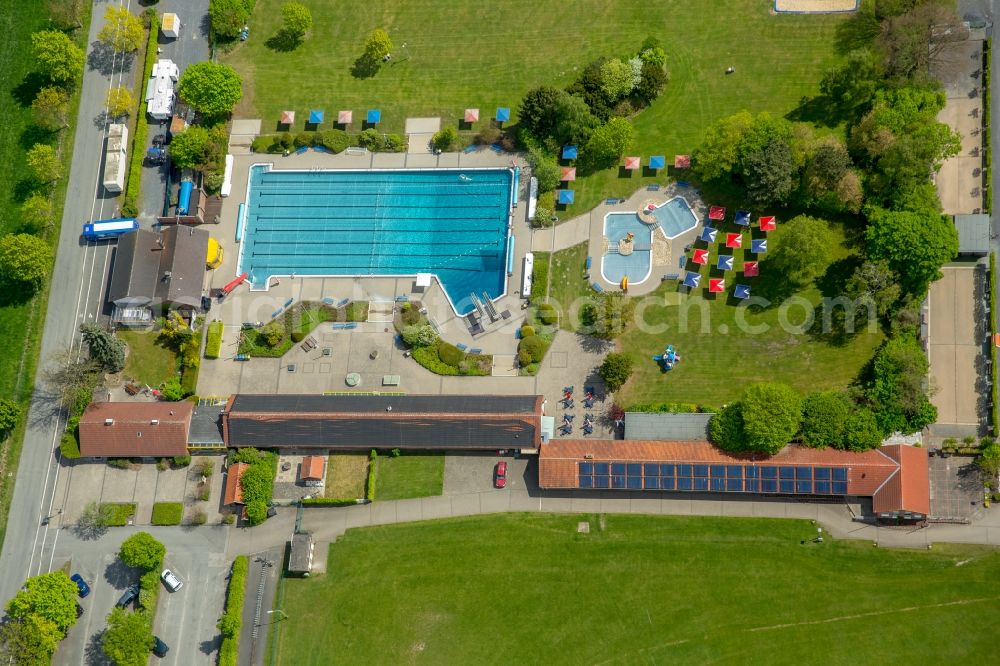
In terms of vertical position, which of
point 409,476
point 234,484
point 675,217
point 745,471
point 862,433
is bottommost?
point 234,484

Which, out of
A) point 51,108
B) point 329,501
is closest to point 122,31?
point 51,108

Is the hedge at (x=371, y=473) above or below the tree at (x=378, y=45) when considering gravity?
below

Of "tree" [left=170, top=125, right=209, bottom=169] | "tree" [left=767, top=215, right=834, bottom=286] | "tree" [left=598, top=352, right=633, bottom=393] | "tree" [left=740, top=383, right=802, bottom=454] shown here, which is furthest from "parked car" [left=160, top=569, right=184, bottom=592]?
"tree" [left=767, top=215, right=834, bottom=286]

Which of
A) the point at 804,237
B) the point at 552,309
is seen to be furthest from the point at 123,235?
the point at 804,237

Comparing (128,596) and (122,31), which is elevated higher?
(122,31)

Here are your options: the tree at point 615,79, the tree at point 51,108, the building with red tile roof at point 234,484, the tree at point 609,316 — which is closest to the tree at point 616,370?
the tree at point 609,316

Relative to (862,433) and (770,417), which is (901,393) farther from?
(770,417)

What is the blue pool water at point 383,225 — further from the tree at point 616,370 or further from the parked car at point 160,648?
the parked car at point 160,648
